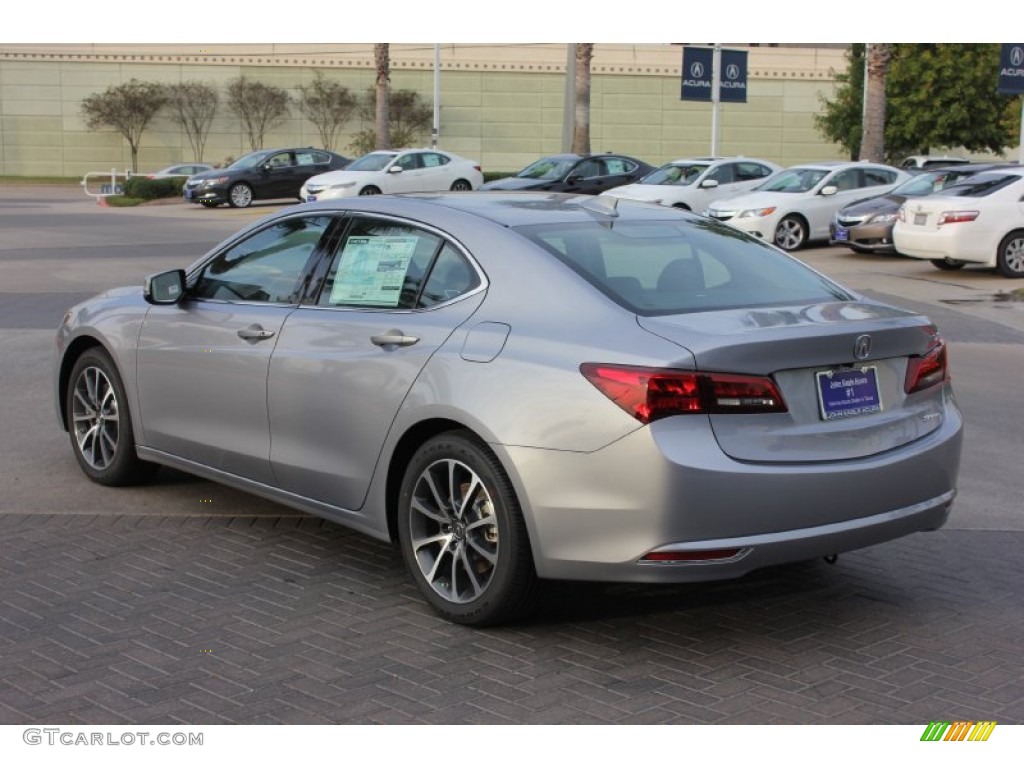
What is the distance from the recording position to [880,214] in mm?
22625

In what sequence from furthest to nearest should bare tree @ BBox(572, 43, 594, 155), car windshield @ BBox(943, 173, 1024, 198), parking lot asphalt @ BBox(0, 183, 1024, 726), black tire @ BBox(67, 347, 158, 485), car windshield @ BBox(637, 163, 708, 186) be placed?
bare tree @ BBox(572, 43, 594, 155)
car windshield @ BBox(637, 163, 708, 186)
car windshield @ BBox(943, 173, 1024, 198)
black tire @ BBox(67, 347, 158, 485)
parking lot asphalt @ BBox(0, 183, 1024, 726)

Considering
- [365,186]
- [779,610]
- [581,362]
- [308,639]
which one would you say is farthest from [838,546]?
[365,186]

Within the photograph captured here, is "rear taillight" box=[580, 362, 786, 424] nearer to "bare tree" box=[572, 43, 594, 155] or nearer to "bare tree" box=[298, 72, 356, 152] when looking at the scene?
"bare tree" box=[572, 43, 594, 155]

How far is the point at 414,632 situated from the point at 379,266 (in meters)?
1.56

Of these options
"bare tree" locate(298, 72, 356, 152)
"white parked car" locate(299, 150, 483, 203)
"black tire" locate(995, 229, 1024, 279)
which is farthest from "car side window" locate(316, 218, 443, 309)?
"bare tree" locate(298, 72, 356, 152)

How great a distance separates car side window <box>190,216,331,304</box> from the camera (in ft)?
20.2

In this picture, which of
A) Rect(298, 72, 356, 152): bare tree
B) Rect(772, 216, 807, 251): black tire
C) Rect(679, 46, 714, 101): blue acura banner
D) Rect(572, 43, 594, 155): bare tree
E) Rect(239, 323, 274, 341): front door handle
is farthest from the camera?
Rect(298, 72, 356, 152): bare tree

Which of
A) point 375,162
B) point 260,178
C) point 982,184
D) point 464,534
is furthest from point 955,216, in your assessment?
point 260,178

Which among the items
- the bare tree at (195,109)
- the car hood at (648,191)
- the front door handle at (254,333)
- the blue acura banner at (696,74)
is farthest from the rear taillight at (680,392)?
the bare tree at (195,109)

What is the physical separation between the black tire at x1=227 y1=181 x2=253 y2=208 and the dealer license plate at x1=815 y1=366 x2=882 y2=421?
35887 millimetres

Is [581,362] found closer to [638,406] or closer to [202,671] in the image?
[638,406]

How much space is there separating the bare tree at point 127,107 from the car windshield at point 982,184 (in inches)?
1919

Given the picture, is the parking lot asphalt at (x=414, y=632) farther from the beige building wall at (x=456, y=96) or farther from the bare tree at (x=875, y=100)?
the beige building wall at (x=456, y=96)

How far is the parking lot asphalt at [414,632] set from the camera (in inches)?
173
